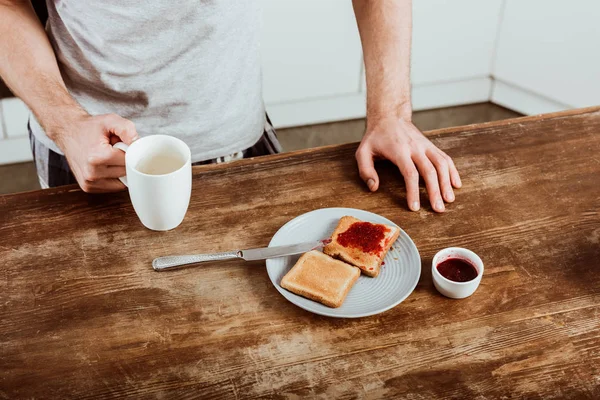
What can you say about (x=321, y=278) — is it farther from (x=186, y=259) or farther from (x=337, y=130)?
(x=337, y=130)

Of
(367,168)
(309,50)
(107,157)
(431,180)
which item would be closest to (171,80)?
(107,157)

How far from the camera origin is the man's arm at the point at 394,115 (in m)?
1.34

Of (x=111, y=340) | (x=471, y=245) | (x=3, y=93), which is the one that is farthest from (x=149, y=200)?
(x=3, y=93)

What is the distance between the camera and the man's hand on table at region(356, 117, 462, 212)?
1.32 metres

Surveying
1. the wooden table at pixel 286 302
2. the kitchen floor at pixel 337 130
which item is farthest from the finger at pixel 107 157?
the kitchen floor at pixel 337 130

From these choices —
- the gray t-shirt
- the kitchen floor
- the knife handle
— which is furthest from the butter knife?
the kitchen floor

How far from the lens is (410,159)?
137 cm

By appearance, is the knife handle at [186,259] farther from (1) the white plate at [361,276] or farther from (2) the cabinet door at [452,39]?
(2) the cabinet door at [452,39]

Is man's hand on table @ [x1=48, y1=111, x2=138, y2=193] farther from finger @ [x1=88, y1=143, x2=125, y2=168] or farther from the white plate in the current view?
the white plate

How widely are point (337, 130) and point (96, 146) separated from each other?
2151 millimetres

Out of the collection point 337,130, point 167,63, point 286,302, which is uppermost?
point 167,63

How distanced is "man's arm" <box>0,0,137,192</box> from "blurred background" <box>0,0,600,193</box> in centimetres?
144

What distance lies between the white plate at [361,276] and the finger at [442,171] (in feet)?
0.49

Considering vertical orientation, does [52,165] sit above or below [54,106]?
below
